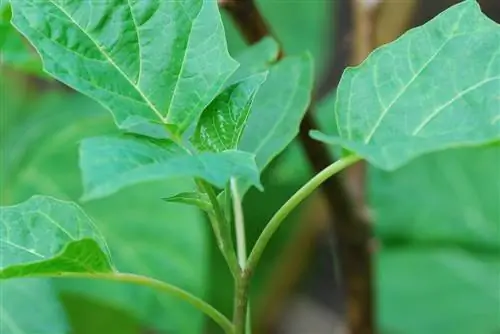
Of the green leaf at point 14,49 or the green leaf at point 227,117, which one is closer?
the green leaf at point 227,117

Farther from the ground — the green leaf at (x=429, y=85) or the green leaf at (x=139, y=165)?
the green leaf at (x=139, y=165)

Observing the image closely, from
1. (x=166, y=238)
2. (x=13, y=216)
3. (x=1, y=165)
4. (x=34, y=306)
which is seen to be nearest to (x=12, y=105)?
(x=1, y=165)

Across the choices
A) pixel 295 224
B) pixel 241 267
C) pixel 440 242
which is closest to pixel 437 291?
pixel 440 242

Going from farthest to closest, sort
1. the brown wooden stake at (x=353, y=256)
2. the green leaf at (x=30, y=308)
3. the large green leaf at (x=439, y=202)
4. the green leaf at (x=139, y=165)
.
→ the large green leaf at (x=439, y=202) < the brown wooden stake at (x=353, y=256) < the green leaf at (x=30, y=308) < the green leaf at (x=139, y=165)

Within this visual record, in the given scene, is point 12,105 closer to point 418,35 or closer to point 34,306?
point 34,306

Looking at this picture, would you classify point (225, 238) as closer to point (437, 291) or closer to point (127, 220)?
point (127, 220)

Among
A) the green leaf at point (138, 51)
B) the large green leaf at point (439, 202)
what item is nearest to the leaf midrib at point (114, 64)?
the green leaf at point (138, 51)

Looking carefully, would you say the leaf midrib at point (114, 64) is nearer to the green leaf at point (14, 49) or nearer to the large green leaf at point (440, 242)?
the green leaf at point (14, 49)
